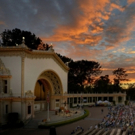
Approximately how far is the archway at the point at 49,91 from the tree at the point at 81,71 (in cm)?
2990

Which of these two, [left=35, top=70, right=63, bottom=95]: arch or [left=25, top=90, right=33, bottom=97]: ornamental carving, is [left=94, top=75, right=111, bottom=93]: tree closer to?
[left=35, top=70, right=63, bottom=95]: arch

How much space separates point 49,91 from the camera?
47.8 metres

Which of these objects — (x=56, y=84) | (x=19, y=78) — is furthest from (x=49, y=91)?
(x=19, y=78)

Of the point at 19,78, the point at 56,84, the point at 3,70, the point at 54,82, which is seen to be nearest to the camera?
the point at 3,70

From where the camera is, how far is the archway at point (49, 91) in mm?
46250

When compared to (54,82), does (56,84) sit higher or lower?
lower

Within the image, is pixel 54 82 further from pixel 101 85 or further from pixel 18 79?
pixel 101 85

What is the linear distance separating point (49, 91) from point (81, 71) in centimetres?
3469

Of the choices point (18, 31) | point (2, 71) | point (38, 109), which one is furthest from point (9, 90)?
point (18, 31)

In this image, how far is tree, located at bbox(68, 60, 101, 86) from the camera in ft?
260

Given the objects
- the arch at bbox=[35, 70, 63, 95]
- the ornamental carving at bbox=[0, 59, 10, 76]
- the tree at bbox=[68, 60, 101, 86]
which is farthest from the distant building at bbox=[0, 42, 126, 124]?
the tree at bbox=[68, 60, 101, 86]

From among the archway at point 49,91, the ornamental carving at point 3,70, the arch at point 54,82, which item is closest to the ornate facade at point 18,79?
the ornamental carving at point 3,70

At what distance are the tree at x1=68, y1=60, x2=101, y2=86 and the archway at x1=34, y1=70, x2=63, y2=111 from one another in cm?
2990

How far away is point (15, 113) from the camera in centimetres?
3266
